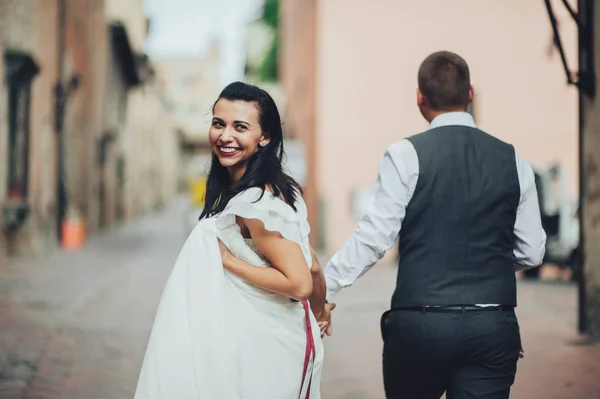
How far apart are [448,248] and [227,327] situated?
71 cm

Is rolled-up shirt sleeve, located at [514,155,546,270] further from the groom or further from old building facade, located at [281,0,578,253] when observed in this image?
old building facade, located at [281,0,578,253]

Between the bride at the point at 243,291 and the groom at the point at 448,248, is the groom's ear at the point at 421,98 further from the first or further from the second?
the bride at the point at 243,291

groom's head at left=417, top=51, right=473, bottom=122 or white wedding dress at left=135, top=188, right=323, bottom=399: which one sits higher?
groom's head at left=417, top=51, right=473, bottom=122

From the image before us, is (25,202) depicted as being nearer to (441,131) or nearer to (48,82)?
(48,82)

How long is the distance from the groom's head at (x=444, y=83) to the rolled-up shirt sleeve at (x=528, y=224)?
0.28 metres

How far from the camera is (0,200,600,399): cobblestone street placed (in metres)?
5.71

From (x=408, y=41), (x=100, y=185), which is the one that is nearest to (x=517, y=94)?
(x=408, y=41)

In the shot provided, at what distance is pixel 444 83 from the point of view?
2.74m

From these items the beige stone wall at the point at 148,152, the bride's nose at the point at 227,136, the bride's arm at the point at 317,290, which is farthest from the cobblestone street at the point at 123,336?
the beige stone wall at the point at 148,152

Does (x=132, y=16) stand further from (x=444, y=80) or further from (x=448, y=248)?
(x=448, y=248)

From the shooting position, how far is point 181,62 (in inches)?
3270

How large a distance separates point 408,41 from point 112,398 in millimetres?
16122

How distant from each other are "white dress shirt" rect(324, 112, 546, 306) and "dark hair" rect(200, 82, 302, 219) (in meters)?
0.25

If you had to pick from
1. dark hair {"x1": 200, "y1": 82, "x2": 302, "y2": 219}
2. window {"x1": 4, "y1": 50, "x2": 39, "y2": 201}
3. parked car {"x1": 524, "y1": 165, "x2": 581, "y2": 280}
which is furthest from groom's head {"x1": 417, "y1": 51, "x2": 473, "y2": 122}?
parked car {"x1": 524, "y1": 165, "x2": 581, "y2": 280}
